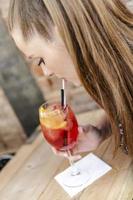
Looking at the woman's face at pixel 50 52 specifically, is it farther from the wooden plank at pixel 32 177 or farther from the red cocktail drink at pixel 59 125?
the wooden plank at pixel 32 177

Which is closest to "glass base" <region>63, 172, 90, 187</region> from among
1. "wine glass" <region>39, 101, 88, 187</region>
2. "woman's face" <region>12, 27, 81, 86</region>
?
"wine glass" <region>39, 101, 88, 187</region>

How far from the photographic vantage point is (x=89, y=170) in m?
1.10

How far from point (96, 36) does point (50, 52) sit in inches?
6.2

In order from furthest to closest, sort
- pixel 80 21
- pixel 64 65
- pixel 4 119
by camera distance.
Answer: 1. pixel 4 119
2. pixel 64 65
3. pixel 80 21

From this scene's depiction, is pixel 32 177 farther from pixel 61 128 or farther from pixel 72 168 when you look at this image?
pixel 61 128

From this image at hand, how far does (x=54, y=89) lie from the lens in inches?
84.3

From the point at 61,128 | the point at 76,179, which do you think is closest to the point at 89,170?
the point at 76,179

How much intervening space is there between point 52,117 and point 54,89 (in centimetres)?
113

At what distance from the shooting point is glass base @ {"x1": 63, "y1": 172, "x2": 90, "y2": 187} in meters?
1.05

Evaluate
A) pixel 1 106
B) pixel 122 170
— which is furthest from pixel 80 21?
pixel 1 106

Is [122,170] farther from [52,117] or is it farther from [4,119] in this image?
[4,119]

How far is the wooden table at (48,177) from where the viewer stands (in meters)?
0.99

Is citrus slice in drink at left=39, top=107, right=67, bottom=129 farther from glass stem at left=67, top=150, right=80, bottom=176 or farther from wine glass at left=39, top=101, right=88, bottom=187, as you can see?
glass stem at left=67, top=150, right=80, bottom=176

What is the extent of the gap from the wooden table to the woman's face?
1.07 feet
